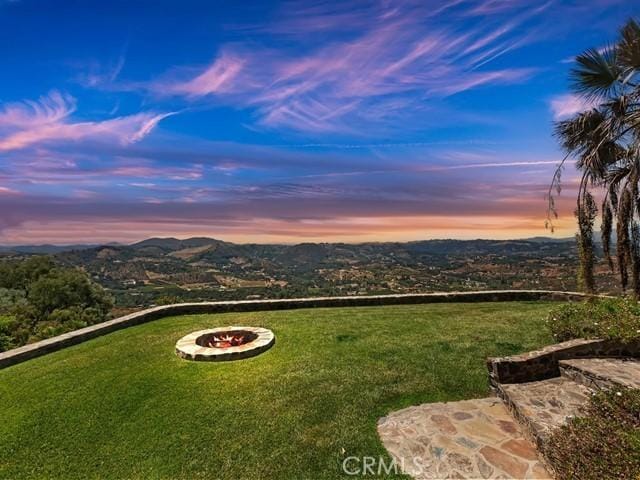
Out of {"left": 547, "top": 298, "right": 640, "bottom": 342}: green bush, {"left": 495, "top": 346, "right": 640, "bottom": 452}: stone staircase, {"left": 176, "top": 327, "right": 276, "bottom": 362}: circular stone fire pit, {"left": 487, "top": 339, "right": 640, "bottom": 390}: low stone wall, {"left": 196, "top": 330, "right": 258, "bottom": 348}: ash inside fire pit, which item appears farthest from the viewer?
{"left": 196, "top": 330, "right": 258, "bottom": 348}: ash inside fire pit

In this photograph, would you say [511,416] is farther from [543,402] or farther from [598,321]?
[598,321]

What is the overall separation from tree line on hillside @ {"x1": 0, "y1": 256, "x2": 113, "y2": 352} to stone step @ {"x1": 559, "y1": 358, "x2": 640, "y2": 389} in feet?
72.7

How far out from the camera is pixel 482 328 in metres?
9.34

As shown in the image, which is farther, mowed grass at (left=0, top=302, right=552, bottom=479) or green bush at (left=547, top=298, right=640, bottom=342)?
green bush at (left=547, top=298, right=640, bottom=342)

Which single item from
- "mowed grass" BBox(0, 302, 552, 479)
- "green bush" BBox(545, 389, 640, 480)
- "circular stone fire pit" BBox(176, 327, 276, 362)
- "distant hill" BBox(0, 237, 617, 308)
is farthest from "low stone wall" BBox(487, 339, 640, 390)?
"circular stone fire pit" BBox(176, 327, 276, 362)

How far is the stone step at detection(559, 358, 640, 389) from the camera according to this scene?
5343 mm

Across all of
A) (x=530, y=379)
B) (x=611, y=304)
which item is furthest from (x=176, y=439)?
(x=611, y=304)

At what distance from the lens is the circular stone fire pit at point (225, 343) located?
7.38 m

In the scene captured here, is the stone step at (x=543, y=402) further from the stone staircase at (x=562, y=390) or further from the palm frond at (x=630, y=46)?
the palm frond at (x=630, y=46)

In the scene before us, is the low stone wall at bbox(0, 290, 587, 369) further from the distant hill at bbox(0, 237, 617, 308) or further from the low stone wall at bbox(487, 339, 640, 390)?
the low stone wall at bbox(487, 339, 640, 390)

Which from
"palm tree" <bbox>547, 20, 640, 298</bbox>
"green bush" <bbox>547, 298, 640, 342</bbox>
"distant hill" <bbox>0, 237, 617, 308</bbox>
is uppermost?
"palm tree" <bbox>547, 20, 640, 298</bbox>

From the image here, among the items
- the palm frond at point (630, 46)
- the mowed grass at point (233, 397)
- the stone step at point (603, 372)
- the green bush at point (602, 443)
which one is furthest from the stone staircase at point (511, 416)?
the palm frond at point (630, 46)

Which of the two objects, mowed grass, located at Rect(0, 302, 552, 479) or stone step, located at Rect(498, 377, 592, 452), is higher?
stone step, located at Rect(498, 377, 592, 452)

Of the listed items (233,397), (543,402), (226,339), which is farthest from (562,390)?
(226,339)
